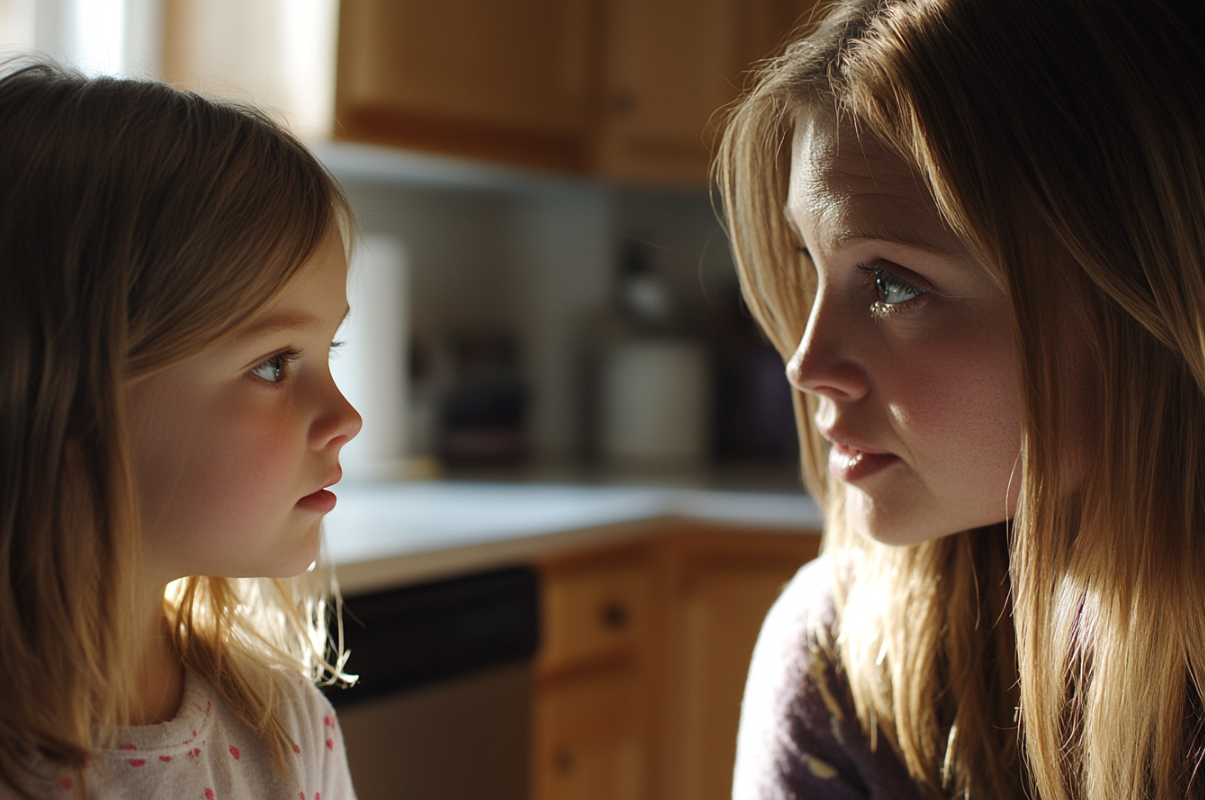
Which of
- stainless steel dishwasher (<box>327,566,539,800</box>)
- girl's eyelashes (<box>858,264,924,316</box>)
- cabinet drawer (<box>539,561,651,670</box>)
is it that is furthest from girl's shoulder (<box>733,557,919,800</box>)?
cabinet drawer (<box>539,561,651,670</box>)

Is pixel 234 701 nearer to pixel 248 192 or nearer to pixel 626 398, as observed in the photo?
pixel 248 192

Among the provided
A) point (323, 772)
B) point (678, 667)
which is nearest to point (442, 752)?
point (678, 667)

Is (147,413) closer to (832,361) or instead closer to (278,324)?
(278,324)

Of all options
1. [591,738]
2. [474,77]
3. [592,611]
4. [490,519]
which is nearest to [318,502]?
[490,519]

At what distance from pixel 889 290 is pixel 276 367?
1.11 ft

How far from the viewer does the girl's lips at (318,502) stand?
577 mm

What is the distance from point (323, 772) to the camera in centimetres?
63

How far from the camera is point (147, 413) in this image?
0.51 metres

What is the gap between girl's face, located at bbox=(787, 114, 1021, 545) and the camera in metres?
0.58

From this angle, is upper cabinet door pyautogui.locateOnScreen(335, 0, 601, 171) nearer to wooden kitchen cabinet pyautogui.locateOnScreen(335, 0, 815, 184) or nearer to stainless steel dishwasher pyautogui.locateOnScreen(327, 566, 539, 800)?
wooden kitchen cabinet pyautogui.locateOnScreen(335, 0, 815, 184)

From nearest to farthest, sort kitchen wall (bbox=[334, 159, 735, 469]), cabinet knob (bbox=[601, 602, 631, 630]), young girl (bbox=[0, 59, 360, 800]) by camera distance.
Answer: young girl (bbox=[0, 59, 360, 800]), cabinet knob (bbox=[601, 602, 631, 630]), kitchen wall (bbox=[334, 159, 735, 469])

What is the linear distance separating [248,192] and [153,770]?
11.4 inches

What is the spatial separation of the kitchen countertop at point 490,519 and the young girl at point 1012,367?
29.6 inches

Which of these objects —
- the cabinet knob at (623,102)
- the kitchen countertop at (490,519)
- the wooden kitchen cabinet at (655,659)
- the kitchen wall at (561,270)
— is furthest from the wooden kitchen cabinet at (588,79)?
the wooden kitchen cabinet at (655,659)
